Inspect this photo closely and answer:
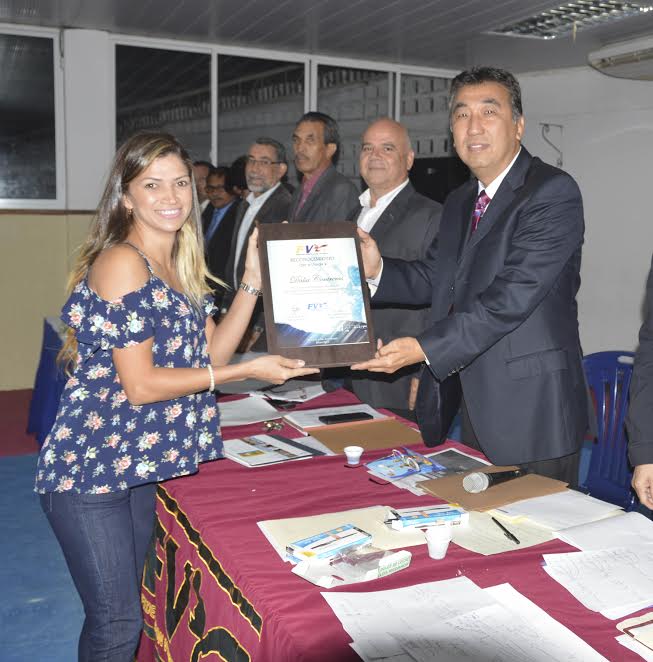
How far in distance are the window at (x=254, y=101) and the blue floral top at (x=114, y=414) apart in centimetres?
570

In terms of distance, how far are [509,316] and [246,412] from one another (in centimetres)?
107

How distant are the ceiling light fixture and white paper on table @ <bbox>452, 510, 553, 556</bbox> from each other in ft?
14.8

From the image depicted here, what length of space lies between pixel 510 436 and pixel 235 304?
93 cm

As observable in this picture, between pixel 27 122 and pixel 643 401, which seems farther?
pixel 27 122

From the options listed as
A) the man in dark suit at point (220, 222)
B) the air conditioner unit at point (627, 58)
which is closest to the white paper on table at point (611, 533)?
the man in dark suit at point (220, 222)

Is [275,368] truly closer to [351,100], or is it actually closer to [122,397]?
[122,397]

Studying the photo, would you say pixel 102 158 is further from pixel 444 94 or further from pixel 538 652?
pixel 538 652

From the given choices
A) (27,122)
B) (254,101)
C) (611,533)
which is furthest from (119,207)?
(254,101)

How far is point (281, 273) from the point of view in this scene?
6.97 feet

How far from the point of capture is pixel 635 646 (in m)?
1.24

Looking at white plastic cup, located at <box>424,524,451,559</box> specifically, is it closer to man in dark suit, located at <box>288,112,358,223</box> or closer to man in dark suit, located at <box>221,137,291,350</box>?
man in dark suit, located at <box>288,112,358,223</box>

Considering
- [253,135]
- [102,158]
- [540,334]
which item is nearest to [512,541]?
[540,334]

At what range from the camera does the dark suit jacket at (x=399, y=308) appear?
3330 millimetres

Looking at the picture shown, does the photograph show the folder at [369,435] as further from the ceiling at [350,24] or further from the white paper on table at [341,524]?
the ceiling at [350,24]
